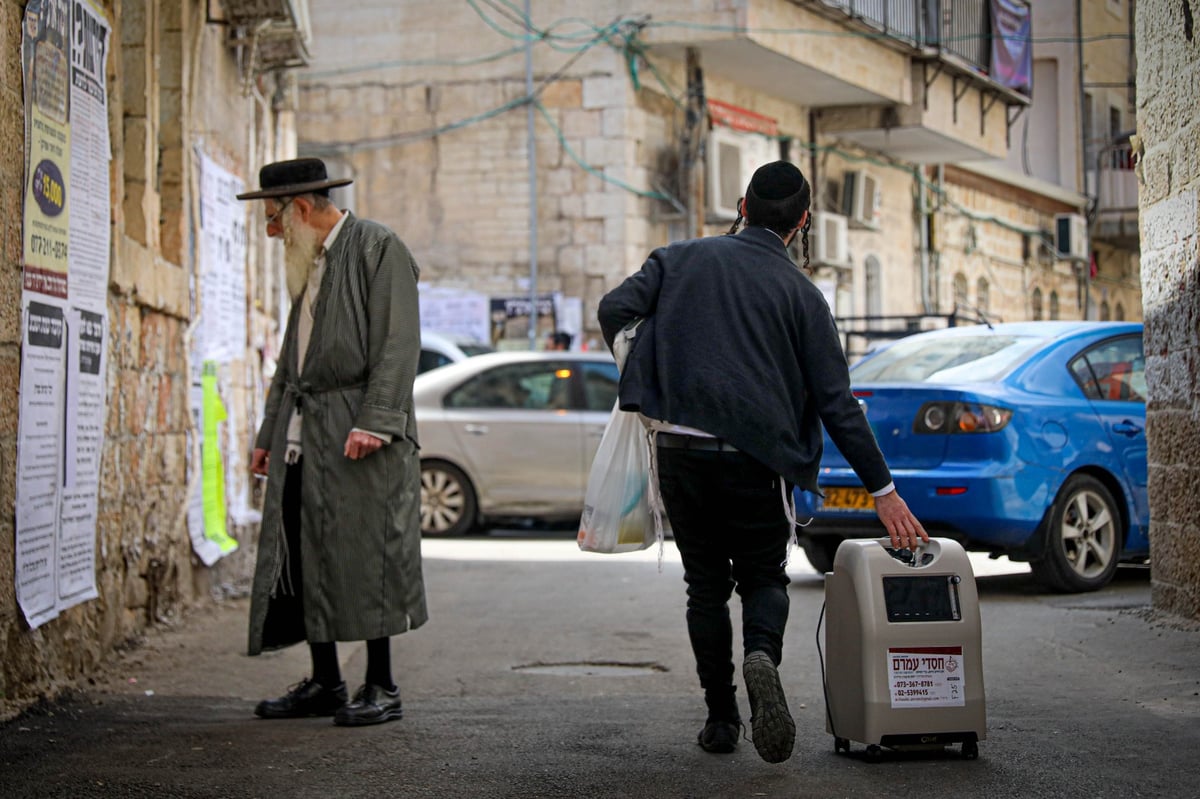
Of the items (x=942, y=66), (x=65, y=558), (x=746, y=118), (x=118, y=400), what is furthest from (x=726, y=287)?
(x=942, y=66)

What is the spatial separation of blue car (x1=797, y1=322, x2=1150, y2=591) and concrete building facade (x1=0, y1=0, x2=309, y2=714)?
3216 millimetres

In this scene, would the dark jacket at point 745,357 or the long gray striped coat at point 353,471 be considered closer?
the dark jacket at point 745,357

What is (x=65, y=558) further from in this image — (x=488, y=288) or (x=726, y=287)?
(x=488, y=288)

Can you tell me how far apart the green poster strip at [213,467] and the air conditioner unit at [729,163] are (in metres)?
12.2

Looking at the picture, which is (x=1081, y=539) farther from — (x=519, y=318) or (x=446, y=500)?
(x=519, y=318)

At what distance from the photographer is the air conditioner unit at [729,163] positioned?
20906 mm

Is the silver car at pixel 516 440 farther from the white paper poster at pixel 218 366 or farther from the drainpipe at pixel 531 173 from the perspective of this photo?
the drainpipe at pixel 531 173

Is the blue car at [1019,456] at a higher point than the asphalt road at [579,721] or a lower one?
higher

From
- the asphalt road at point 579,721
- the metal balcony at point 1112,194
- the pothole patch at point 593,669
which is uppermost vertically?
the metal balcony at point 1112,194

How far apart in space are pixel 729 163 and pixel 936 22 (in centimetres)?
573

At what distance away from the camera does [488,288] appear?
2058 centimetres

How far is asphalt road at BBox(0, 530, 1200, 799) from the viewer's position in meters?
4.40

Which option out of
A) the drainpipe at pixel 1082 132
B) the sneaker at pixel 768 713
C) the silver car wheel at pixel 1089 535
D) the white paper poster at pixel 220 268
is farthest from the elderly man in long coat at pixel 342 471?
the drainpipe at pixel 1082 132

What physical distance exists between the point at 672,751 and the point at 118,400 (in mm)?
3414
